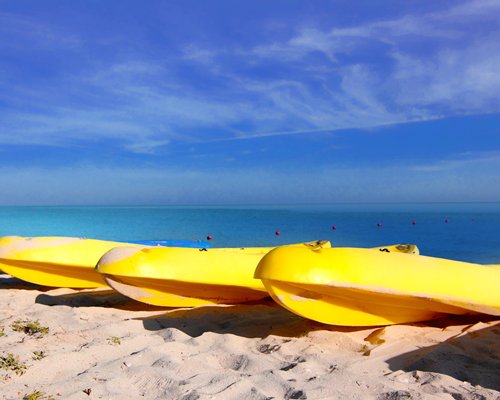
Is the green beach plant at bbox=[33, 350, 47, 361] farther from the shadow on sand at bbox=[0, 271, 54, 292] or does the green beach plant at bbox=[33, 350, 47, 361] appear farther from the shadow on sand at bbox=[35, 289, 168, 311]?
the shadow on sand at bbox=[0, 271, 54, 292]

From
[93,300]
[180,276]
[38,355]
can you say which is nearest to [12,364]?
[38,355]

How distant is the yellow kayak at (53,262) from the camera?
442 cm

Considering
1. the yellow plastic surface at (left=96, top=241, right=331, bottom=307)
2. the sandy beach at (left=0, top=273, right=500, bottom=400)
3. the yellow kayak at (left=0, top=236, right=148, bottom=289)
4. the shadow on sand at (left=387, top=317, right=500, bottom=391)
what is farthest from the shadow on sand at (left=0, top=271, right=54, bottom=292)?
the shadow on sand at (left=387, top=317, right=500, bottom=391)

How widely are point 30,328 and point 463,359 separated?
111 inches

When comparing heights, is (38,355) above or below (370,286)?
below

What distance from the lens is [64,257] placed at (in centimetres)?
443

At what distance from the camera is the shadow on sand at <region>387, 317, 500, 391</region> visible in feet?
7.71

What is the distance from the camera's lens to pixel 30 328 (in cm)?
303

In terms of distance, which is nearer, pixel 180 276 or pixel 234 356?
pixel 234 356

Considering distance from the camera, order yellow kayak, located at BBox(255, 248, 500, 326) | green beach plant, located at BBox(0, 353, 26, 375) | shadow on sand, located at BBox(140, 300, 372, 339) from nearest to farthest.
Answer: green beach plant, located at BBox(0, 353, 26, 375) → yellow kayak, located at BBox(255, 248, 500, 326) → shadow on sand, located at BBox(140, 300, 372, 339)

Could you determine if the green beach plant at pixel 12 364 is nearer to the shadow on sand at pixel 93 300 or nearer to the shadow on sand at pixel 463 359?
the shadow on sand at pixel 93 300

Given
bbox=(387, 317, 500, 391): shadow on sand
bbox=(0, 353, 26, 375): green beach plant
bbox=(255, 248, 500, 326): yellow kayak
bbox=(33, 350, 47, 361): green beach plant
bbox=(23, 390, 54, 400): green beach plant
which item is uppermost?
bbox=(255, 248, 500, 326): yellow kayak

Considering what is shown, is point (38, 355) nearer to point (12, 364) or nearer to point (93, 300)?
point (12, 364)

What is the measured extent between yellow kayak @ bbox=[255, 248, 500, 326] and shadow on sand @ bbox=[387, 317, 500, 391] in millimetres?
283
